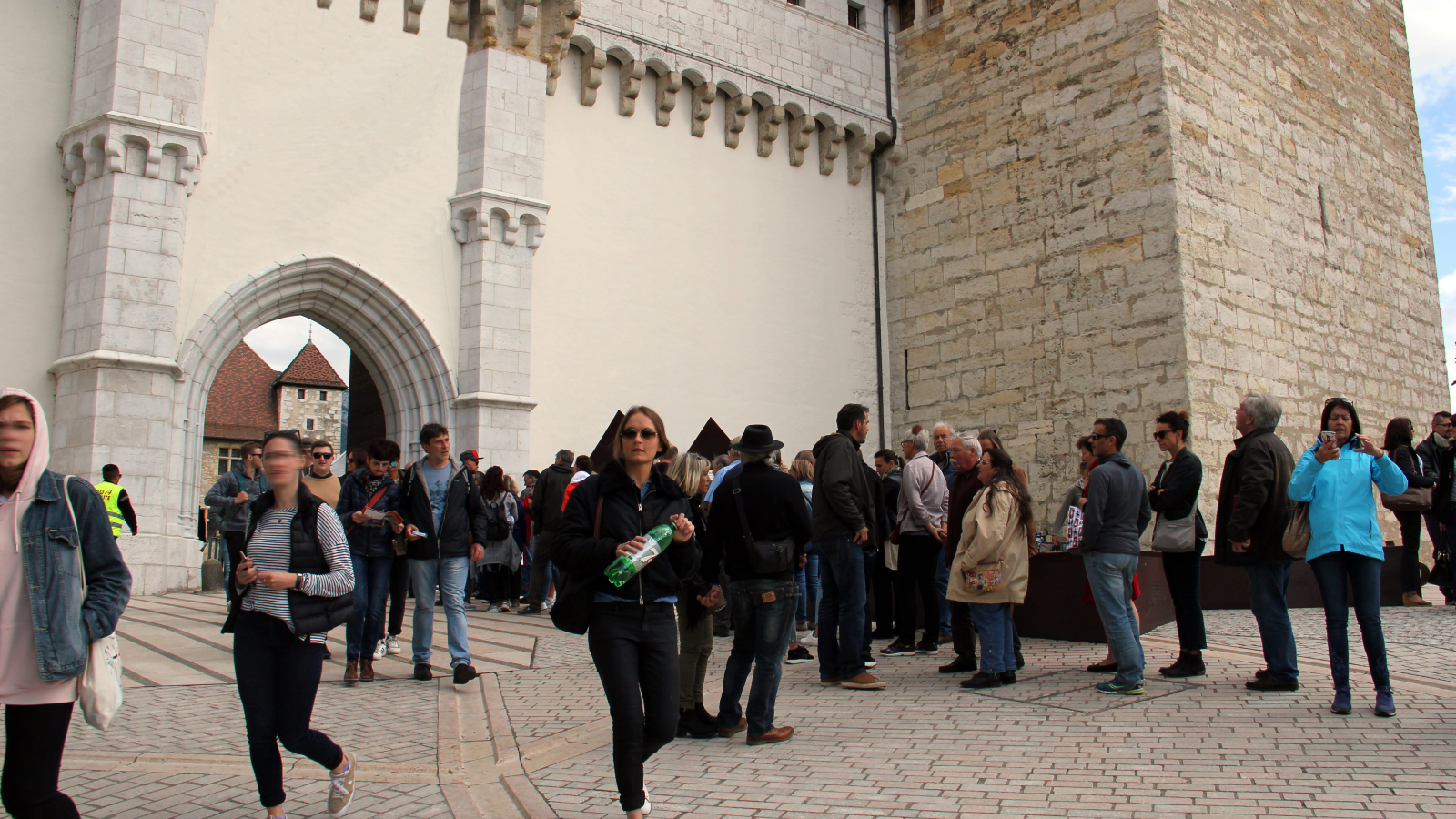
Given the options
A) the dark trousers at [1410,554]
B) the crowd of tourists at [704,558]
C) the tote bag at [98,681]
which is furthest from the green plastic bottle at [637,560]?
the dark trousers at [1410,554]

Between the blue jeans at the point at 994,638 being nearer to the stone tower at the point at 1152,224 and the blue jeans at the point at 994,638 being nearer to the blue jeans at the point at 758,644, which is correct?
the blue jeans at the point at 758,644

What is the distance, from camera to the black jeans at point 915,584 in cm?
693

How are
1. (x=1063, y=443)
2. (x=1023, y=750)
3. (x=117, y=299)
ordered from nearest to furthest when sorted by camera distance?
1. (x=1023, y=750)
2. (x=117, y=299)
3. (x=1063, y=443)

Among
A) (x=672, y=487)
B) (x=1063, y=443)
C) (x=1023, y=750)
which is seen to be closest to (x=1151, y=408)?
→ (x=1063, y=443)

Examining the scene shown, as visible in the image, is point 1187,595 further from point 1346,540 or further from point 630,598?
point 630,598

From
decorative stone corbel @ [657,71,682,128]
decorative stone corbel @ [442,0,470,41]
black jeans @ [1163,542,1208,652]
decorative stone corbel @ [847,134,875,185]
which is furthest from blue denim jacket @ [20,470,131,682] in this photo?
decorative stone corbel @ [847,134,875,185]

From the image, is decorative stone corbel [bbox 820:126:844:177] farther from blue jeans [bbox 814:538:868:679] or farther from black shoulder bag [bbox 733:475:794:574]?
black shoulder bag [bbox 733:475:794:574]

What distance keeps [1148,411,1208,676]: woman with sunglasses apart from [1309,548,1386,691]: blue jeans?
89 centimetres

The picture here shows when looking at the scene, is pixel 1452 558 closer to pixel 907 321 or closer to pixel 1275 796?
pixel 1275 796

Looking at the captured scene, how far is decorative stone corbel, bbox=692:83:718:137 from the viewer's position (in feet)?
46.1

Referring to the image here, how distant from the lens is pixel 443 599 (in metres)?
6.07

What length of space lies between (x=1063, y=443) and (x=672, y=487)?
10592mm

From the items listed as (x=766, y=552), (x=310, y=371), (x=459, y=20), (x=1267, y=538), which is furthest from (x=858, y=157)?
(x=310, y=371)

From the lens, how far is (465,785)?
12.9 ft
